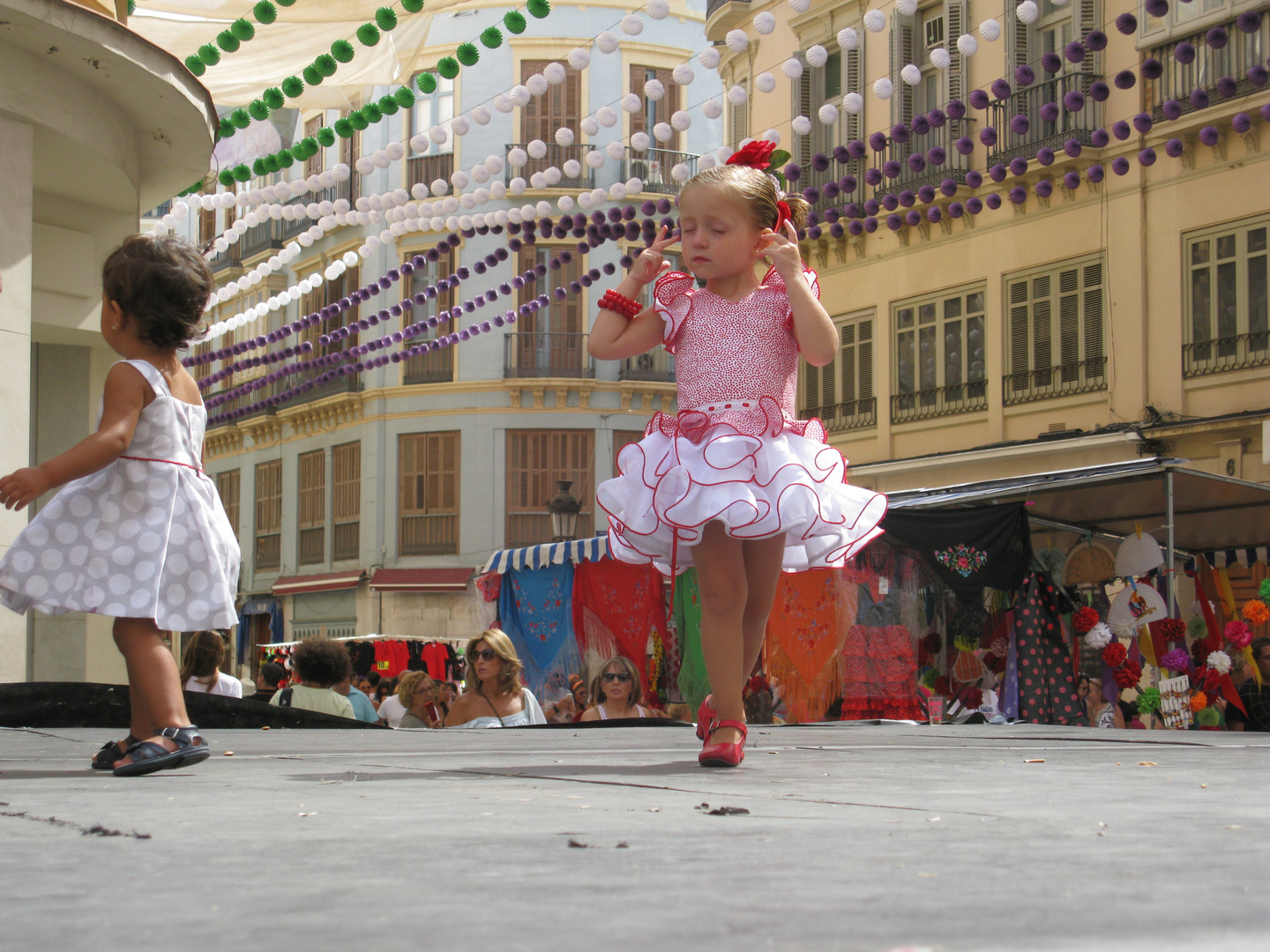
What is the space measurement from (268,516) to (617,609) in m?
28.6

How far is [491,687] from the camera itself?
25.5 ft

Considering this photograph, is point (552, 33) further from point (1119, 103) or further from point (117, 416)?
point (117, 416)

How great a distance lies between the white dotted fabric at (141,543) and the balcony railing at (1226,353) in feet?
53.3

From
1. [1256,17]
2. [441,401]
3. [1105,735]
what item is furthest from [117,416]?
[441,401]

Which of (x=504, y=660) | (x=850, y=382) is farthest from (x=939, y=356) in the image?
(x=504, y=660)

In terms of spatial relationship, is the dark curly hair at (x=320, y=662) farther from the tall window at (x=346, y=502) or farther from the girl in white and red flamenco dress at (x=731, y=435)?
the tall window at (x=346, y=502)

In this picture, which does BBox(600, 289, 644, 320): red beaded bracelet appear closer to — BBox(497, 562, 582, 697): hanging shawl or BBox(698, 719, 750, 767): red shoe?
BBox(698, 719, 750, 767): red shoe

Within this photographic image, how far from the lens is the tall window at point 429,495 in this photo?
111 ft

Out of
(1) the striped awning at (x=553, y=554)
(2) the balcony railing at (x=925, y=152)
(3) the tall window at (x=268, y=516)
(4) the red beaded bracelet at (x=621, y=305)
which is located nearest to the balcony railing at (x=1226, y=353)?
(2) the balcony railing at (x=925, y=152)

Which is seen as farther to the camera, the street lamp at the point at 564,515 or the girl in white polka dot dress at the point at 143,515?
the street lamp at the point at 564,515

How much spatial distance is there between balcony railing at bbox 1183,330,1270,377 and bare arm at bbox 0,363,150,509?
16354 mm

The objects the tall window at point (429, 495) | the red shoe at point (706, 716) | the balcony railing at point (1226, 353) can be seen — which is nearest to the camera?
the red shoe at point (706, 716)

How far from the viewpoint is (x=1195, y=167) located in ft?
61.9

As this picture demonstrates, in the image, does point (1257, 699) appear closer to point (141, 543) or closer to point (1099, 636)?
point (1099, 636)
